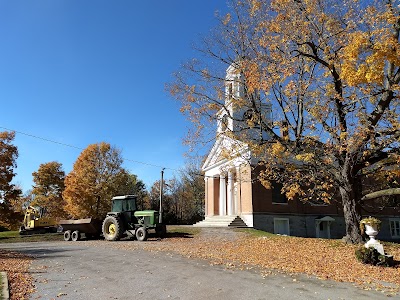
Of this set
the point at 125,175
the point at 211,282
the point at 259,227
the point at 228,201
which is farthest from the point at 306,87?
the point at 125,175

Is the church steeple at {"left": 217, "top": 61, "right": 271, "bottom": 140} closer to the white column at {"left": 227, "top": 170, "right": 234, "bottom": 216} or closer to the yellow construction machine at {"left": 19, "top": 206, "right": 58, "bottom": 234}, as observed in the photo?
the white column at {"left": 227, "top": 170, "right": 234, "bottom": 216}

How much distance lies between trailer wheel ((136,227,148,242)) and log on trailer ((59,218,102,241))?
4150mm

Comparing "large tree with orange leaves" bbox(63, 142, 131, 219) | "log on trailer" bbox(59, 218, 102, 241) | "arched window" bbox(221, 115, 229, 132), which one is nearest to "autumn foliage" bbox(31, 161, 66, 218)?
"large tree with orange leaves" bbox(63, 142, 131, 219)

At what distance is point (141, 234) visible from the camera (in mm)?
19953

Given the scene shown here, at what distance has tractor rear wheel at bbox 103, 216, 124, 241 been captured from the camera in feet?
67.5

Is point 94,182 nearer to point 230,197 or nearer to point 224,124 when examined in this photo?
point 230,197

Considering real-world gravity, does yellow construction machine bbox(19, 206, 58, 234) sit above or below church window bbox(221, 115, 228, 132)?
below

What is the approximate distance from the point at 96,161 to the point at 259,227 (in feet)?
71.1

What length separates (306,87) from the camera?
1496cm

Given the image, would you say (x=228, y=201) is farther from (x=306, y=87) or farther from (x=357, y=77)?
(x=357, y=77)

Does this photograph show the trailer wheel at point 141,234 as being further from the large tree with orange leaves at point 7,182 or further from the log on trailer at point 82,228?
the large tree with orange leaves at point 7,182

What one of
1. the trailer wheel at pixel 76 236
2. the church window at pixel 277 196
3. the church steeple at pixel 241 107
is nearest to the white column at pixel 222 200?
the church window at pixel 277 196

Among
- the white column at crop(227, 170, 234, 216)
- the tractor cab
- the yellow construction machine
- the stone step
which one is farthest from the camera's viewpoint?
the yellow construction machine

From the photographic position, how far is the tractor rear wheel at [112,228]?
20562 mm
